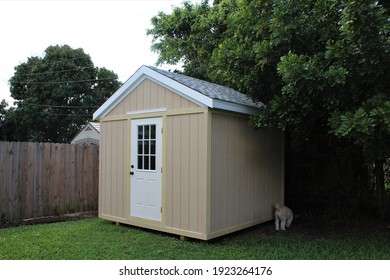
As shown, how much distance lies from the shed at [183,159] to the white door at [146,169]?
0.02m

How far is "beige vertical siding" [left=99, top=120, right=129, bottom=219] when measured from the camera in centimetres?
589

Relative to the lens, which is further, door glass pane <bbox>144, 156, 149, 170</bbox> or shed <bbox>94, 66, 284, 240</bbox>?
door glass pane <bbox>144, 156, 149, 170</bbox>

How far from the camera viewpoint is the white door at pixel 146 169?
17.4 feet

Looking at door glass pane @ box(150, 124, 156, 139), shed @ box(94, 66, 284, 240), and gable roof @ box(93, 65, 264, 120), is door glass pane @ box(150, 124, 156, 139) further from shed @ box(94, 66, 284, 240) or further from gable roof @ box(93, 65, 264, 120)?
gable roof @ box(93, 65, 264, 120)

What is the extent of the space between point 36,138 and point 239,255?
20.7m

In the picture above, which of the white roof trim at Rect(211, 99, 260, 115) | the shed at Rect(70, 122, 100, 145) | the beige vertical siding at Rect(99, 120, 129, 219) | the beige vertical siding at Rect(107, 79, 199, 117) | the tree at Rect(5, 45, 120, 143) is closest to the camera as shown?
the white roof trim at Rect(211, 99, 260, 115)

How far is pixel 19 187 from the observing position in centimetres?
629

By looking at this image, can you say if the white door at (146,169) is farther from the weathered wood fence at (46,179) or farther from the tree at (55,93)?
the tree at (55,93)

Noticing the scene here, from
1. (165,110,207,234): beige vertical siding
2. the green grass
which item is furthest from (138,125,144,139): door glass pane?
the green grass

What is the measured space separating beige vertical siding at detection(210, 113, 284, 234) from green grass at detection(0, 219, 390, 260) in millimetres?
374

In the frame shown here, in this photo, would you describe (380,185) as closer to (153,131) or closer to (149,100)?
(153,131)

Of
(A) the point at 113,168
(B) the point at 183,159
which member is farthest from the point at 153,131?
(A) the point at 113,168

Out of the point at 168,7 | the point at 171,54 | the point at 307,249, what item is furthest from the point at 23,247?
the point at 168,7
